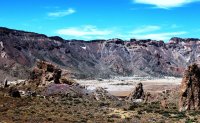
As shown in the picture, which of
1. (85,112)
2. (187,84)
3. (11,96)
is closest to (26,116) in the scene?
(85,112)

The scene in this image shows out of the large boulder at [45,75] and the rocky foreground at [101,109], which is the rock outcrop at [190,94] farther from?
the large boulder at [45,75]

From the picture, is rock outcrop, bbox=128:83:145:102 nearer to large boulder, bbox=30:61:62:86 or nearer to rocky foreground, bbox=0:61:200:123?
rocky foreground, bbox=0:61:200:123

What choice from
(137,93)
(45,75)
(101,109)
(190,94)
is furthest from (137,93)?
(101,109)

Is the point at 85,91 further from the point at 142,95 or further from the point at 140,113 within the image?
the point at 140,113

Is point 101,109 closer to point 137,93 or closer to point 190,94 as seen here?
point 190,94

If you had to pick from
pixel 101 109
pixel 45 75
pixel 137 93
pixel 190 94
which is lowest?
pixel 137 93

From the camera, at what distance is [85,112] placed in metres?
44.5

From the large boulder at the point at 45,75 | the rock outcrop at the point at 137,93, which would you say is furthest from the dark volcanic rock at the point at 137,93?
the large boulder at the point at 45,75

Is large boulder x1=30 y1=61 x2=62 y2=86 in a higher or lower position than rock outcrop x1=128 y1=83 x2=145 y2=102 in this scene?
higher

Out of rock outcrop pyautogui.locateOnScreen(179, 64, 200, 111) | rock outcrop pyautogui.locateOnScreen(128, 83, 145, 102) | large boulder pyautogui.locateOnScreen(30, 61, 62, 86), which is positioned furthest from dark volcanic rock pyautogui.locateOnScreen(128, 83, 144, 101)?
rock outcrop pyautogui.locateOnScreen(179, 64, 200, 111)

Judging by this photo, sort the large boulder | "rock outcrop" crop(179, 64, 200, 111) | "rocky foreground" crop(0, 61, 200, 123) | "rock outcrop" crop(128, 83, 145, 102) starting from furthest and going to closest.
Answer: the large boulder < "rock outcrop" crop(128, 83, 145, 102) < "rock outcrop" crop(179, 64, 200, 111) < "rocky foreground" crop(0, 61, 200, 123)

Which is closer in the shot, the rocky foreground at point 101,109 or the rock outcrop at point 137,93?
the rocky foreground at point 101,109

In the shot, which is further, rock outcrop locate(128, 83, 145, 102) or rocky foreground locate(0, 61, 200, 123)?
rock outcrop locate(128, 83, 145, 102)

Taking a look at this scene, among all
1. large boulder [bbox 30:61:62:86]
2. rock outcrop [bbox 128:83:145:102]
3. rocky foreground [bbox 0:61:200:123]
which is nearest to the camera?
rocky foreground [bbox 0:61:200:123]
